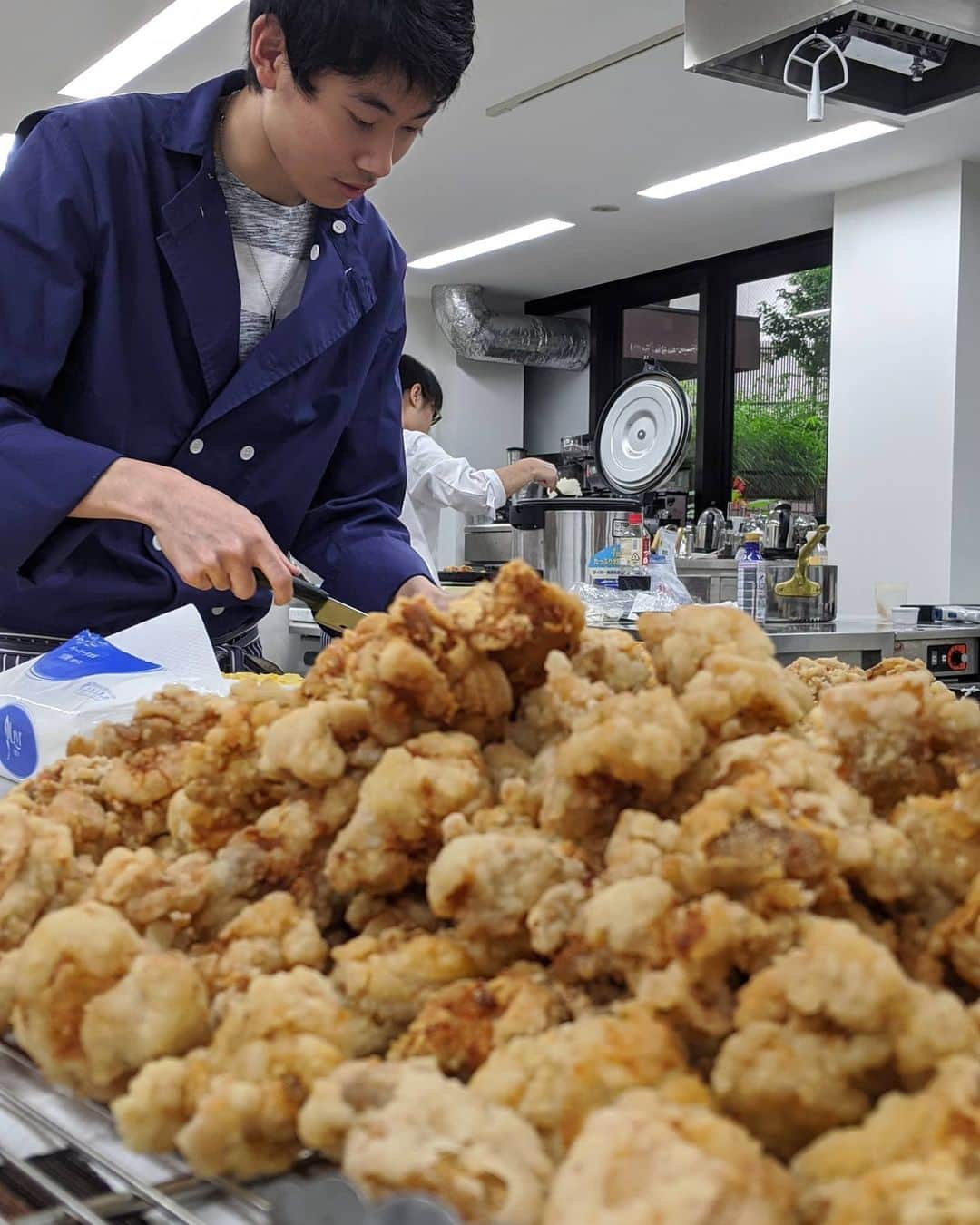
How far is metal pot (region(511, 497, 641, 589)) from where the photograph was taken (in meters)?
3.99

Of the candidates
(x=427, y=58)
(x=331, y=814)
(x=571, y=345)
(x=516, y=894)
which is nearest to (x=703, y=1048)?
(x=516, y=894)

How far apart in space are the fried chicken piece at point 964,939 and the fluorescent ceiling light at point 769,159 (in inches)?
228

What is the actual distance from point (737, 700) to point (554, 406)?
937cm

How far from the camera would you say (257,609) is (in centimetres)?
190

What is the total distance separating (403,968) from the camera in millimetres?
535

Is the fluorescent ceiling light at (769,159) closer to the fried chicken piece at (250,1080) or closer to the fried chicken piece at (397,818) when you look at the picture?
the fried chicken piece at (397,818)

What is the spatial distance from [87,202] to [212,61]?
161 inches

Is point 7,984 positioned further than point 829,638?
No

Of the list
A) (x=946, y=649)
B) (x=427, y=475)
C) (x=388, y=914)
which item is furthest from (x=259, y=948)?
(x=427, y=475)

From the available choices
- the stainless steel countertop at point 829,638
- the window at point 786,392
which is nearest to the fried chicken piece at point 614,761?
the stainless steel countertop at point 829,638

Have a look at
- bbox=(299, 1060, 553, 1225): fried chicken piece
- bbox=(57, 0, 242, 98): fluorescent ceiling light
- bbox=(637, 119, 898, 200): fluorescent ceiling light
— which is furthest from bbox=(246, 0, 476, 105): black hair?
Answer: bbox=(637, 119, 898, 200): fluorescent ceiling light

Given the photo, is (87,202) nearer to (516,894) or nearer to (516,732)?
(516,732)

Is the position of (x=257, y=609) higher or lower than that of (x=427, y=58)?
lower

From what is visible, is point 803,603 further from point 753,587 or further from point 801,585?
point 753,587
